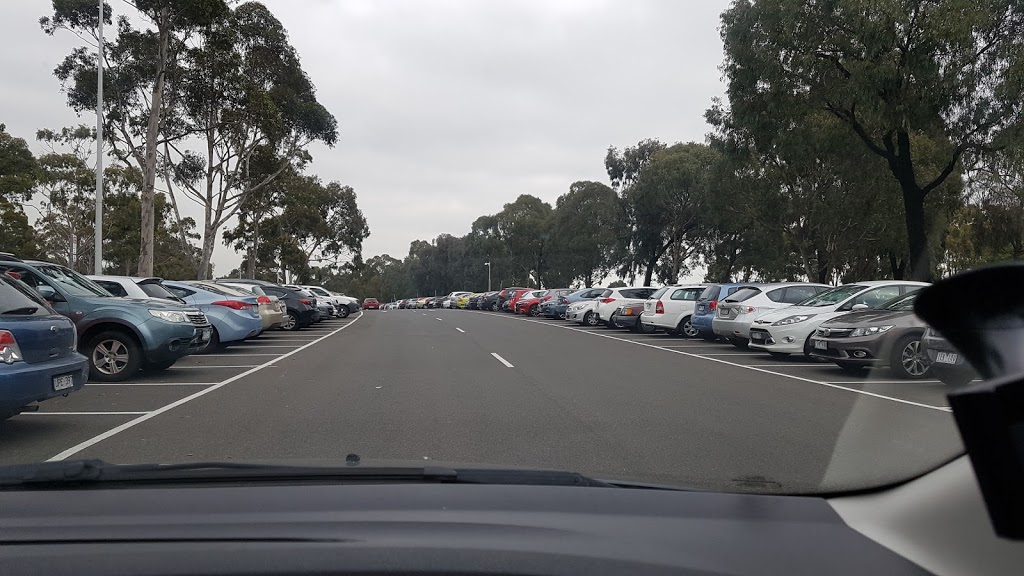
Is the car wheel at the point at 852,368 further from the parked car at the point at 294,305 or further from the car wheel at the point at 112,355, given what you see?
the parked car at the point at 294,305

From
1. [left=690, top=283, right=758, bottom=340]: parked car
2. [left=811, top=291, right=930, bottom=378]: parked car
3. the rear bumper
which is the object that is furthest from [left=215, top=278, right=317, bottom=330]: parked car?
the rear bumper

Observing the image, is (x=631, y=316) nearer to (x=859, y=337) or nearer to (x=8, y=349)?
(x=859, y=337)

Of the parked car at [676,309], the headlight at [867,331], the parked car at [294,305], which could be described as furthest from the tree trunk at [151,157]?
the headlight at [867,331]

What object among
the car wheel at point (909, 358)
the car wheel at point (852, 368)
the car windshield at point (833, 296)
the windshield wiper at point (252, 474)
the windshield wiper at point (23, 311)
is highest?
the car windshield at point (833, 296)

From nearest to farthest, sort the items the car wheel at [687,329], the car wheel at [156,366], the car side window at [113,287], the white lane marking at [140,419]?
the white lane marking at [140,419] → the car wheel at [156,366] → the car side window at [113,287] → the car wheel at [687,329]

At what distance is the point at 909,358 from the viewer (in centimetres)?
834

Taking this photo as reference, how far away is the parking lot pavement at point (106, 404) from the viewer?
7.30 meters

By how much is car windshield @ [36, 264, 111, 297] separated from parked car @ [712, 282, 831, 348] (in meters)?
12.4

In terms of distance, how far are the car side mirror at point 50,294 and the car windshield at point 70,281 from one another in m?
0.16

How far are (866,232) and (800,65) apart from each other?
14.9m

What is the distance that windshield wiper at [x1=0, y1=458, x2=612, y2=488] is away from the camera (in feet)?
9.95

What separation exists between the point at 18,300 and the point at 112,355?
4.48 meters

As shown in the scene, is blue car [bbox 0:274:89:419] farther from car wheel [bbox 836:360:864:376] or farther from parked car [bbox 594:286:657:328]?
parked car [bbox 594:286:657:328]

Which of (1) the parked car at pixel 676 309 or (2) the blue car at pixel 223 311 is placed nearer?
(2) the blue car at pixel 223 311
